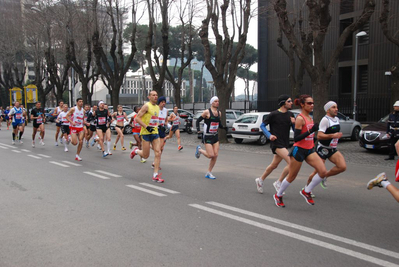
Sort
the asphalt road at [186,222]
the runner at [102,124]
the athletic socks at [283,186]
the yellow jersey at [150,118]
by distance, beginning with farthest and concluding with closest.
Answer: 1. the runner at [102,124]
2. the yellow jersey at [150,118]
3. the athletic socks at [283,186]
4. the asphalt road at [186,222]

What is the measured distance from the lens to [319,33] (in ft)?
45.1

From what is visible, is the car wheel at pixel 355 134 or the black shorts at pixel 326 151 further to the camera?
the car wheel at pixel 355 134

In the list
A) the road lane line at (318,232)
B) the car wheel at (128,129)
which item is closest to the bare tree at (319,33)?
the road lane line at (318,232)

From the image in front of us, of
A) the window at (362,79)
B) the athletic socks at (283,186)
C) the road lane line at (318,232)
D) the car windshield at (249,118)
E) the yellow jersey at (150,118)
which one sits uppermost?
the window at (362,79)

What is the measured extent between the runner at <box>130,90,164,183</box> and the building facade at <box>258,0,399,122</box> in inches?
683

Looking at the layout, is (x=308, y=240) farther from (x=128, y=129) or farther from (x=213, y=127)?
(x=128, y=129)

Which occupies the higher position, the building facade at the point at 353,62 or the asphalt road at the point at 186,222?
the building facade at the point at 353,62

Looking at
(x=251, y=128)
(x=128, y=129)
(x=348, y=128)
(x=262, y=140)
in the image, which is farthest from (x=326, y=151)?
(x=128, y=129)

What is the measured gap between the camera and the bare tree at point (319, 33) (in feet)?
43.3

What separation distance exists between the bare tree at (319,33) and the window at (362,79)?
15.6 metres

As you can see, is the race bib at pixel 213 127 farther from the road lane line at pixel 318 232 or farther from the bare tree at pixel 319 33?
the bare tree at pixel 319 33

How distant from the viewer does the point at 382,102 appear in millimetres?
25469

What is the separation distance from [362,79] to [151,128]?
24143mm

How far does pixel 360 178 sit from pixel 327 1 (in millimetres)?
6945
